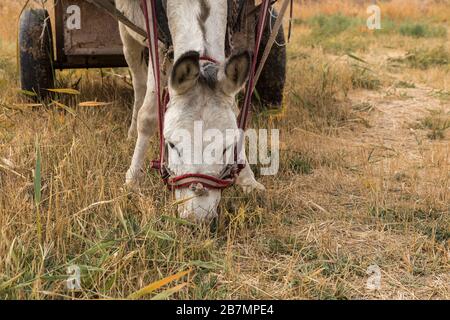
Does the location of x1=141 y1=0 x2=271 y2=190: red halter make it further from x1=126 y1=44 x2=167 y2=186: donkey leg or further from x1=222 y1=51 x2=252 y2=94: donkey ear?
x1=126 y1=44 x2=167 y2=186: donkey leg

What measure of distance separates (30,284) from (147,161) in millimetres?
1559

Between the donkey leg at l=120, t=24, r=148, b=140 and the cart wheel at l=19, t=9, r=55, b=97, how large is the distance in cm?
74

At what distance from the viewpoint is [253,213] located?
2793mm

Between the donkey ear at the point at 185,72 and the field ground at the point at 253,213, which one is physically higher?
the donkey ear at the point at 185,72

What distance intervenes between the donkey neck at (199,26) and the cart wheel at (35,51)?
1980 millimetres

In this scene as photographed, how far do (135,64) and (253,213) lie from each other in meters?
1.68

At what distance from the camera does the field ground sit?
2.20 meters

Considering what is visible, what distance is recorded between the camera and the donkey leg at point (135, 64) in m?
3.78

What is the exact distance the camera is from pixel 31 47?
14.3ft

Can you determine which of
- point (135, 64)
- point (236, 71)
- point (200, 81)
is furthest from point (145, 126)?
point (236, 71)

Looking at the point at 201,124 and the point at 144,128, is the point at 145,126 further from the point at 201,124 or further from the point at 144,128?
the point at 201,124

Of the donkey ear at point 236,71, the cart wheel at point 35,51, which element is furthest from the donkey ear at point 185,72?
the cart wheel at point 35,51

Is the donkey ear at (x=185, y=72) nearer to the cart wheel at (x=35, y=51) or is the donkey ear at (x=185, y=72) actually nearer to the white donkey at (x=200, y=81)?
the white donkey at (x=200, y=81)

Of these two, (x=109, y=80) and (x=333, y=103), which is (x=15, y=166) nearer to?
(x=109, y=80)
